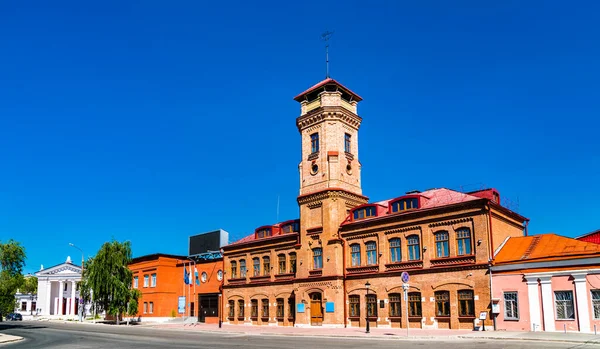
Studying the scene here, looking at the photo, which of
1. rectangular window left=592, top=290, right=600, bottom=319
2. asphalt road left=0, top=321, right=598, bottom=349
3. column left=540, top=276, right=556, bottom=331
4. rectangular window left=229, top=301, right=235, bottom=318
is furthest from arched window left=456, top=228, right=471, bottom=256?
rectangular window left=229, top=301, right=235, bottom=318

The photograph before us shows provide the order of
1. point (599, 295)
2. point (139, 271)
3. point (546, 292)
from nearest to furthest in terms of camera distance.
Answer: point (599, 295) < point (546, 292) < point (139, 271)

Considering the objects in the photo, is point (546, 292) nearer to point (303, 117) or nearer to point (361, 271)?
point (361, 271)

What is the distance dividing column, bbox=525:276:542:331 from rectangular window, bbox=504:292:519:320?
0.81m

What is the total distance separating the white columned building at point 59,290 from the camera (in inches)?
3740

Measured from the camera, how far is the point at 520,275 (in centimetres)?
2927

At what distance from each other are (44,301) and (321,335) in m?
82.8

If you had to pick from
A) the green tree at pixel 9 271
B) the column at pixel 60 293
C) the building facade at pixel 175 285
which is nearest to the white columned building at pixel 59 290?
the column at pixel 60 293

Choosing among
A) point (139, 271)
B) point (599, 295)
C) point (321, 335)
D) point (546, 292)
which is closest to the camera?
point (599, 295)

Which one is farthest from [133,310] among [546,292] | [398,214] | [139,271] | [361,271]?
[546,292]

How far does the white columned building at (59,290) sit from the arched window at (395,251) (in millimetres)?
76293

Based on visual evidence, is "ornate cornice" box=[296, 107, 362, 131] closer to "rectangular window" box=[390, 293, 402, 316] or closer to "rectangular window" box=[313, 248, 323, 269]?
"rectangular window" box=[313, 248, 323, 269]

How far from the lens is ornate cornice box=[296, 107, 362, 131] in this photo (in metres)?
42.0

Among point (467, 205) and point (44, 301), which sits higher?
point (467, 205)

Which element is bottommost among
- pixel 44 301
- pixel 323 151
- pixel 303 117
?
Result: pixel 44 301
